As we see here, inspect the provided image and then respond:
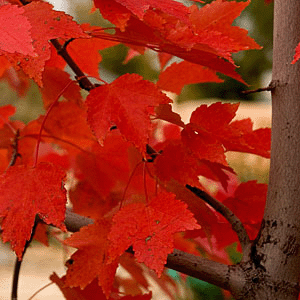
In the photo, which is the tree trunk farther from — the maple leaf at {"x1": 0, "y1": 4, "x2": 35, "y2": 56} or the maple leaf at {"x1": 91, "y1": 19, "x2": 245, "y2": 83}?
the maple leaf at {"x1": 0, "y1": 4, "x2": 35, "y2": 56}

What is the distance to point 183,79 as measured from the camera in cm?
38

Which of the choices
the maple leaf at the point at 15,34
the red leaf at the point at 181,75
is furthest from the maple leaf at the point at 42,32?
the red leaf at the point at 181,75

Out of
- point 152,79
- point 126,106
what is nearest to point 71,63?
point 126,106

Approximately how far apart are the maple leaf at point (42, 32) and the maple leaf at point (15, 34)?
25 mm

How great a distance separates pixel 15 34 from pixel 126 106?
8cm

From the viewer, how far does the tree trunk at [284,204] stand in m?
0.32

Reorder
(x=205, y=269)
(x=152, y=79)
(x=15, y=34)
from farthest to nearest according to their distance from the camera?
(x=152, y=79) → (x=205, y=269) → (x=15, y=34)

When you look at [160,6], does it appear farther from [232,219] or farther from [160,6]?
[232,219]

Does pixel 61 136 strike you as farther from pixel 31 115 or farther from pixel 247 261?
pixel 31 115

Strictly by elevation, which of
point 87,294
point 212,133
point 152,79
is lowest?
point 87,294

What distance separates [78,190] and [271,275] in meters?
0.21

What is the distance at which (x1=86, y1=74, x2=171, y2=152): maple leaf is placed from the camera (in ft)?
0.89

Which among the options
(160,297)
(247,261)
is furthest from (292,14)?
(160,297)

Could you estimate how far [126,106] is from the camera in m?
0.28
